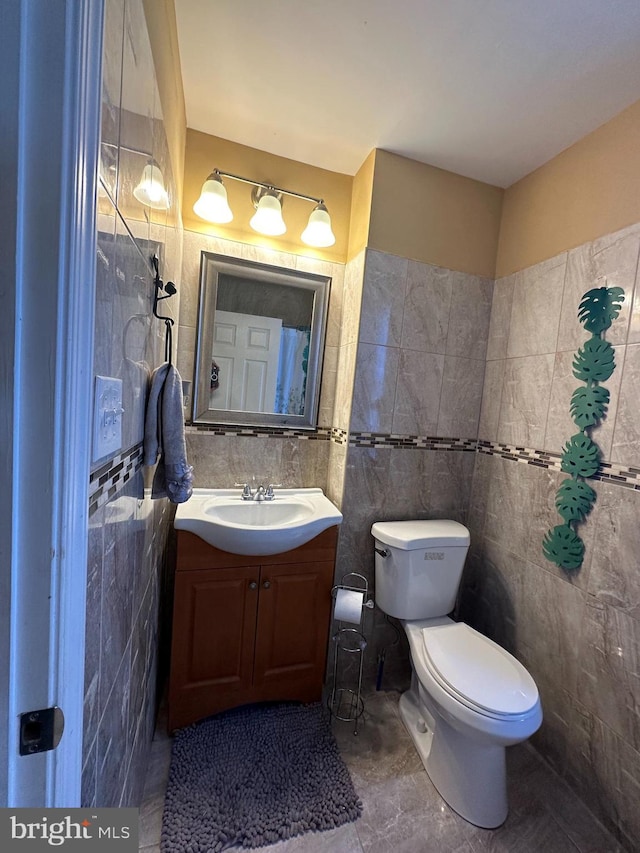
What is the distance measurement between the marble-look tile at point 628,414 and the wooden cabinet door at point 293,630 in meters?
1.14

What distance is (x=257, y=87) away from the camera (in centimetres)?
127

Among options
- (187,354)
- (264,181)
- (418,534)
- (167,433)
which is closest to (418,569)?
(418,534)

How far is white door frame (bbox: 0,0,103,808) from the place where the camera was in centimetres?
39

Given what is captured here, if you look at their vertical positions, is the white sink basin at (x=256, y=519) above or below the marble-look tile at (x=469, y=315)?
below

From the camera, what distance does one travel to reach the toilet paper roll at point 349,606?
4.62 ft

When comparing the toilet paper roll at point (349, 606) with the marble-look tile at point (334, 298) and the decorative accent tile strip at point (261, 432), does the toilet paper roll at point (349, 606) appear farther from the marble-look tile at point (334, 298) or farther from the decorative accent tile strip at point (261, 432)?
the marble-look tile at point (334, 298)

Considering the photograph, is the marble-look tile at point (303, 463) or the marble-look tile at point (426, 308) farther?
the marble-look tile at point (303, 463)

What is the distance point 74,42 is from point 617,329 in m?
1.55

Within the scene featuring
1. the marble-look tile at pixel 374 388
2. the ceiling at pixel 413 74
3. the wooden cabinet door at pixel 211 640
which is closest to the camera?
the ceiling at pixel 413 74

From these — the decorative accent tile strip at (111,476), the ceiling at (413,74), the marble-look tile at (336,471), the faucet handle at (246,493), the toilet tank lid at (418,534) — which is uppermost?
the ceiling at (413,74)

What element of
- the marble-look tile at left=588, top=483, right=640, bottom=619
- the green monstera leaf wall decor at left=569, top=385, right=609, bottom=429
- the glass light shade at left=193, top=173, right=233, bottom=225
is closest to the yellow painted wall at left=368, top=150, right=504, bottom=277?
the glass light shade at left=193, top=173, right=233, bottom=225

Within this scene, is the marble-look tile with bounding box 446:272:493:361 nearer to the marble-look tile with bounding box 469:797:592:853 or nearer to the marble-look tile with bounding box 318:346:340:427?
the marble-look tile with bounding box 318:346:340:427

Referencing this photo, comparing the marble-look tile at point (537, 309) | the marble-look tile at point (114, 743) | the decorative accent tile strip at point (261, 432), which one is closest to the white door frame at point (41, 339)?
the marble-look tile at point (114, 743)

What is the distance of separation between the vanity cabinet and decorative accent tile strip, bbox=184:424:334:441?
48 cm
